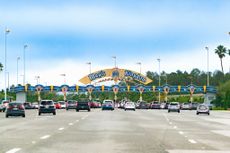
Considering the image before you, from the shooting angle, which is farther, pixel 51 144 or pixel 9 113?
pixel 9 113

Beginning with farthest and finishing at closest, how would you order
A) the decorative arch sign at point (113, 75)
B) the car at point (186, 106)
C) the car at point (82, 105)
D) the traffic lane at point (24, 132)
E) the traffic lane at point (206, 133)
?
the decorative arch sign at point (113, 75) < the car at point (186, 106) < the car at point (82, 105) < the traffic lane at point (206, 133) < the traffic lane at point (24, 132)

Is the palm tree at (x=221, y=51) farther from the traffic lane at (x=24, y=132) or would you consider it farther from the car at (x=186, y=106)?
the traffic lane at (x=24, y=132)

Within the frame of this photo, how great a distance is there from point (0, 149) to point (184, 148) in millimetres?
5896

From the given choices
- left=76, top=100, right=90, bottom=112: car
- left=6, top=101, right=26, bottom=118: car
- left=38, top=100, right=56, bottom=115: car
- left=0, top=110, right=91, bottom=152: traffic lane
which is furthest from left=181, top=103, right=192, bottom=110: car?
left=0, top=110, right=91, bottom=152: traffic lane

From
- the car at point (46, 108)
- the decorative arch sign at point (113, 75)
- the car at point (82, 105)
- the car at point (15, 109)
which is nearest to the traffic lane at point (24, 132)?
the car at point (15, 109)

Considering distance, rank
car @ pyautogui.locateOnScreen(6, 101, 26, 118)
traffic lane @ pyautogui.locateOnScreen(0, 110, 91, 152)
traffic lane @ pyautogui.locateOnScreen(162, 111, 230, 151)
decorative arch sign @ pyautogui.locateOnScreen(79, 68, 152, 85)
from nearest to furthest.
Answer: traffic lane @ pyautogui.locateOnScreen(0, 110, 91, 152), traffic lane @ pyautogui.locateOnScreen(162, 111, 230, 151), car @ pyautogui.locateOnScreen(6, 101, 26, 118), decorative arch sign @ pyautogui.locateOnScreen(79, 68, 152, 85)

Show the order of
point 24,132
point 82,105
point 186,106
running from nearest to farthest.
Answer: point 24,132
point 82,105
point 186,106

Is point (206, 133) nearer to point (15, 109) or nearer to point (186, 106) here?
point (15, 109)

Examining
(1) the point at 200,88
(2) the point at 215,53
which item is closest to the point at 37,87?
(1) the point at 200,88

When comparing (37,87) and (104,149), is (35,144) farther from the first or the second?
(37,87)

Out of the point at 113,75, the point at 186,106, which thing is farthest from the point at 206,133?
the point at 113,75

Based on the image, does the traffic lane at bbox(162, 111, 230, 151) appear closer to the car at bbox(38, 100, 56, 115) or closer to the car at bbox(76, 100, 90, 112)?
the car at bbox(38, 100, 56, 115)

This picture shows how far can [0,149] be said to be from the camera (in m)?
18.0

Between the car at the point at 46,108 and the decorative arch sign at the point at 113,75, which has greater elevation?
the decorative arch sign at the point at 113,75
